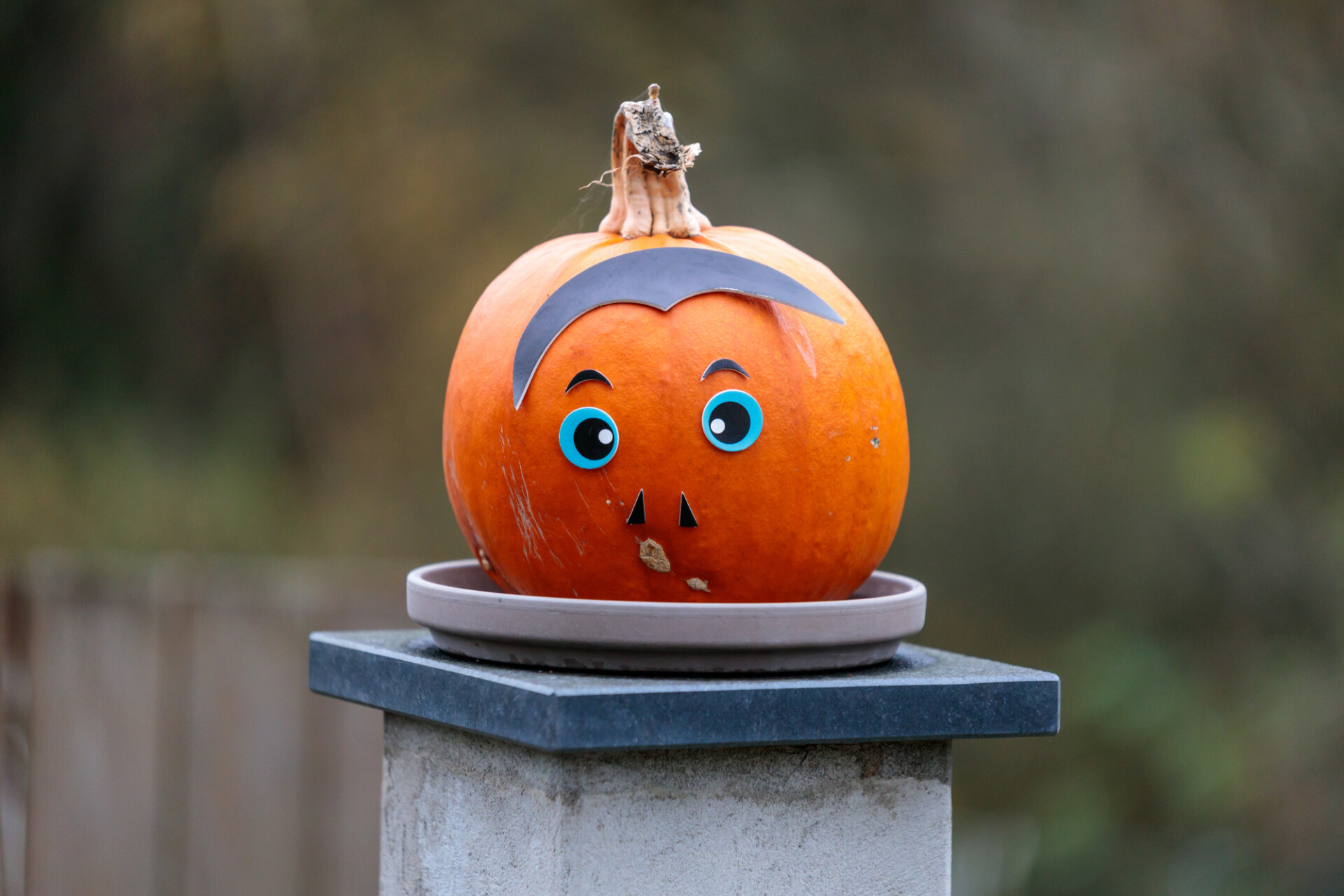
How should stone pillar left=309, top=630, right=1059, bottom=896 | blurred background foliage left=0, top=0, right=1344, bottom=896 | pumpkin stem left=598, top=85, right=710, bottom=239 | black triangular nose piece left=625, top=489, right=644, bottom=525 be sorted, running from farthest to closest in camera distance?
blurred background foliage left=0, top=0, right=1344, bottom=896 < pumpkin stem left=598, top=85, right=710, bottom=239 < black triangular nose piece left=625, top=489, right=644, bottom=525 < stone pillar left=309, top=630, right=1059, bottom=896

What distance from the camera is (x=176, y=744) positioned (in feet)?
11.2

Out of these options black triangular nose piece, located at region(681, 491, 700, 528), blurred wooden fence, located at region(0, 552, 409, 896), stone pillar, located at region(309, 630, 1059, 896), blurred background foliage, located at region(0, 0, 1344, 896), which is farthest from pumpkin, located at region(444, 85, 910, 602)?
blurred background foliage, located at region(0, 0, 1344, 896)

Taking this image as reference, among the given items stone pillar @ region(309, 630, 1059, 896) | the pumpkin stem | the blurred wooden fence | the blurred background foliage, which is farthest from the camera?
the blurred background foliage

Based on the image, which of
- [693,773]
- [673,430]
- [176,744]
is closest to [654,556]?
[673,430]

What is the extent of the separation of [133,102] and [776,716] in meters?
4.97

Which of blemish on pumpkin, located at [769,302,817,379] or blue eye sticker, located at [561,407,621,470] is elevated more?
blemish on pumpkin, located at [769,302,817,379]

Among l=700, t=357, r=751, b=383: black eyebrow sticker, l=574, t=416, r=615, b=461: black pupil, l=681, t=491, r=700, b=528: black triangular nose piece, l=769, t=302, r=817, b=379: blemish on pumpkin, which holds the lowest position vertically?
l=681, t=491, r=700, b=528: black triangular nose piece

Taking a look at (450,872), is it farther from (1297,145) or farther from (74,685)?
(1297,145)

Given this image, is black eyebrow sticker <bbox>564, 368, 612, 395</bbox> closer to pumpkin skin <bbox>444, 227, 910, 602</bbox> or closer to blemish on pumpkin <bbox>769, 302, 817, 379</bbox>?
pumpkin skin <bbox>444, 227, 910, 602</bbox>

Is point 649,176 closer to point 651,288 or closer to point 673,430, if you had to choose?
point 651,288

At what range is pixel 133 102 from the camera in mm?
5465

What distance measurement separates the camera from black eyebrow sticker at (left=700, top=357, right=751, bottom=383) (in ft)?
5.43

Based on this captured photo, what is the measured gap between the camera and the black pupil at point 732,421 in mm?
1653

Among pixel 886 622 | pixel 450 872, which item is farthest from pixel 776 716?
pixel 450 872
